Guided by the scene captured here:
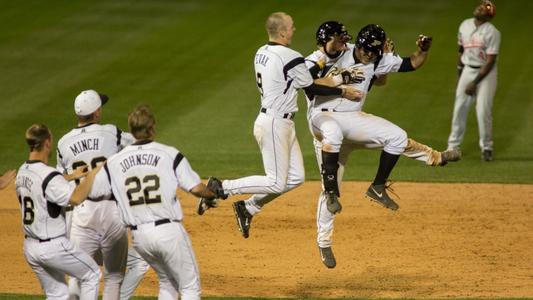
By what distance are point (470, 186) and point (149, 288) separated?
221 inches

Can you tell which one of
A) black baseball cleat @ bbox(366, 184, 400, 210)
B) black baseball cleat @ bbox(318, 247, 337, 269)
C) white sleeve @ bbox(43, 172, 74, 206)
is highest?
white sleeve @ bbox(43, 172, 74, 206)

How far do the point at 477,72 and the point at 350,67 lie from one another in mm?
5233

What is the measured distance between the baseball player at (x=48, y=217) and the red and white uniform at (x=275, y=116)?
7.45ft

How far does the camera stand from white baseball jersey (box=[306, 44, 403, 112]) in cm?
1069

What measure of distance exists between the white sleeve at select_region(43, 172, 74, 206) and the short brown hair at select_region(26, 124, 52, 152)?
288 millimetres

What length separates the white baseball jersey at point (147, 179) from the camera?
26.6 ft

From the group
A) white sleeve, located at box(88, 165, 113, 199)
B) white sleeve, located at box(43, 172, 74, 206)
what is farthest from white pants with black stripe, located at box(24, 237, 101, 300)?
white sleeve, located at box(88, 165, 113, 199)

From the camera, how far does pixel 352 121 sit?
420 inches

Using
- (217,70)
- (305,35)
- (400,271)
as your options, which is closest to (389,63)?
(400,271)

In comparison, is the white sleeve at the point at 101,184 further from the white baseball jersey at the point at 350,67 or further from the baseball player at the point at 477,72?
the baseball player at the point at 477,72

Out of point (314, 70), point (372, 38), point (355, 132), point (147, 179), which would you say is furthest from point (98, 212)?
point (372, 38)

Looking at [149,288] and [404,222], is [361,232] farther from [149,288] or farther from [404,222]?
[149,288]

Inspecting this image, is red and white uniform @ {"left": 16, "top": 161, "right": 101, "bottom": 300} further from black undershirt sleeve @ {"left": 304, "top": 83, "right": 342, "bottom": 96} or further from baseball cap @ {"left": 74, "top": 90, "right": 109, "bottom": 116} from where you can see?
black undershirt sleeve @ {"left": 304, "top": 83, "right": 342, "bottom": 96}

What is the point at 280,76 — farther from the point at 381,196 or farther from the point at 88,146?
the point at 88,146
